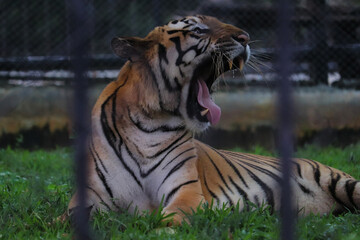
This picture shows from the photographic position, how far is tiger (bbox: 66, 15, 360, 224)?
9.18ft

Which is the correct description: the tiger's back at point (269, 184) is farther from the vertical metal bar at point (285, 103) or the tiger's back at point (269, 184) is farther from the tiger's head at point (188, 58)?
the vertical metal bar at point (285, 103)

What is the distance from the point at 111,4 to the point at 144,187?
3.73 meters

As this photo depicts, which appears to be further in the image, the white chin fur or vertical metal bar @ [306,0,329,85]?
vertical metal bar @ [306,0,329,85]

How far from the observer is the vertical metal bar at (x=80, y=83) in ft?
3.84

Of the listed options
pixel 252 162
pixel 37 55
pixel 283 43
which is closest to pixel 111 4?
pixel 37 55

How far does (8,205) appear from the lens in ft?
9.64

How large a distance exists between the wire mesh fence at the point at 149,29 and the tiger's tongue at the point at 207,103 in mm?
2925

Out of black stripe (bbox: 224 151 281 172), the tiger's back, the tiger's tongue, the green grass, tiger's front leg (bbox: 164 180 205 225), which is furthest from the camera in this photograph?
black stripe (bbox: 224 151 281 172)

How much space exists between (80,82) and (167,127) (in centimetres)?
173

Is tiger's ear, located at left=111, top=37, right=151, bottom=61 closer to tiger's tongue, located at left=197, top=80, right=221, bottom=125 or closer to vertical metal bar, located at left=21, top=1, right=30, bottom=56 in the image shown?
tiger's tongue, located at left=197, top=80, right=221, bottom=125

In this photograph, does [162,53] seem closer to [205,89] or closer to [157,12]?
[205,89]

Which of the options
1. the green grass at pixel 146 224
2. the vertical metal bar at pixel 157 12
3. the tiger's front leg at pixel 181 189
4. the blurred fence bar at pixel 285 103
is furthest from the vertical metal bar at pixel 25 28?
the blurred fence bar at pixel 285 103

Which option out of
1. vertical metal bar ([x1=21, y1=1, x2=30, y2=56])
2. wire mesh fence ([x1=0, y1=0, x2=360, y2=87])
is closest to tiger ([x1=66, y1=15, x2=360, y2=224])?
wire mesh fence ([x1=0, y1=0, x2=360, y2=87])

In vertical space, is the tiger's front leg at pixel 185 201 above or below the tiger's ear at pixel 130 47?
below
